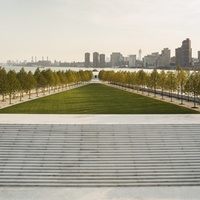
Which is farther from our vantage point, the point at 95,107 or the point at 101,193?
the point at 95,107

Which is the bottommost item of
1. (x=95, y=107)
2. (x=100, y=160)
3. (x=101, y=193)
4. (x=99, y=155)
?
(x=101, y=193)

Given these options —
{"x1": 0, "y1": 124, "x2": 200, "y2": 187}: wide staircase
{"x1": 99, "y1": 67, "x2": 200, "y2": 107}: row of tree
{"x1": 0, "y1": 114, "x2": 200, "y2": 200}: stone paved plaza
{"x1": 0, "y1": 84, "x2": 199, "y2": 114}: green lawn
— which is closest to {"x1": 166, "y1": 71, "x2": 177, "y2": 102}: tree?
{"x1": 99, "y1": 67, "x2": 200, "y2": 107}: row of tree

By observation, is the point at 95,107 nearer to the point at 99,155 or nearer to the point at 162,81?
the point at 99,155

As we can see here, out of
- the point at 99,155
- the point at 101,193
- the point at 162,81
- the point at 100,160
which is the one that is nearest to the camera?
the point at 101,193

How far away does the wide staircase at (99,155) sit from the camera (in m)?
15.2

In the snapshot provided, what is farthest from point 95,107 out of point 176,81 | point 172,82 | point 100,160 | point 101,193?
point 101,193

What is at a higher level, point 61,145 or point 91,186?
point 61,145

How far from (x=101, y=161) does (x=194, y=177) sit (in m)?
5.32

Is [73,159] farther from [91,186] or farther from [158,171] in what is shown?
[158,171]

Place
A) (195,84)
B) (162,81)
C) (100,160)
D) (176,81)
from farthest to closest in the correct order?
(162,81) → (176,81) → (195,84) → (100,160)

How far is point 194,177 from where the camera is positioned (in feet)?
50.8

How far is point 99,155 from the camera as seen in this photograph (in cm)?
1717

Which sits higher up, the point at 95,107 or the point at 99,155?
the point at 95,107

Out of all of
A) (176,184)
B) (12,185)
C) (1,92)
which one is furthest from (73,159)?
(1,92)
